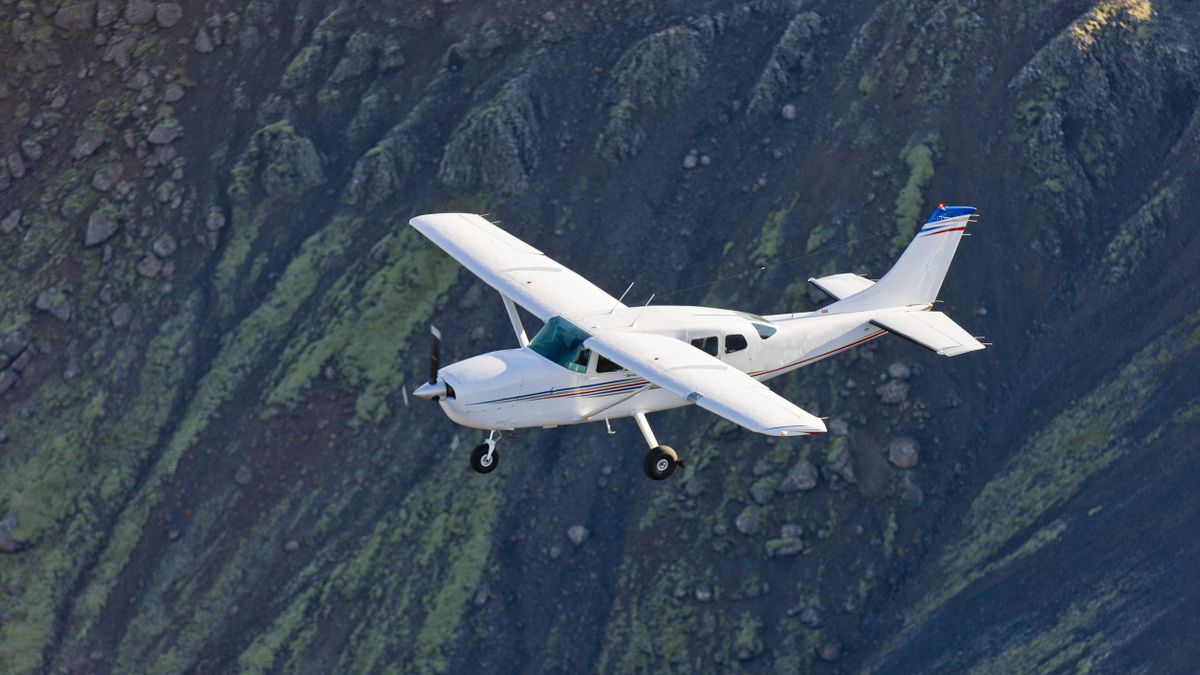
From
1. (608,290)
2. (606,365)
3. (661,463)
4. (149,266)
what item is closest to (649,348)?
(606,365)

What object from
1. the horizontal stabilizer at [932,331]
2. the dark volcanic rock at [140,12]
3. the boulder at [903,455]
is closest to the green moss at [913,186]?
the boulder at [903,455]

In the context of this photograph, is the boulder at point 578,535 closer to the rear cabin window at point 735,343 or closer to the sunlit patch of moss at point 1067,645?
the sunlit patch of moss at point 1067,645

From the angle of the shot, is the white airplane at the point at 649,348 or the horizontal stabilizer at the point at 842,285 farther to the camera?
the horizontal stabilizer at the point at 842,285

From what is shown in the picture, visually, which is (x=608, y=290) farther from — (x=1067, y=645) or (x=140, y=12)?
(x=140, y=12)

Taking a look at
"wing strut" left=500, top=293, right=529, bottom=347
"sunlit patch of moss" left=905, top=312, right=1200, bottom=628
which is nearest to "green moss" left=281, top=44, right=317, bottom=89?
"wing strut" left=500, top=293, right=529, bottom=347

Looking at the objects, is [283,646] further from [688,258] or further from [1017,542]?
[1017,542]
